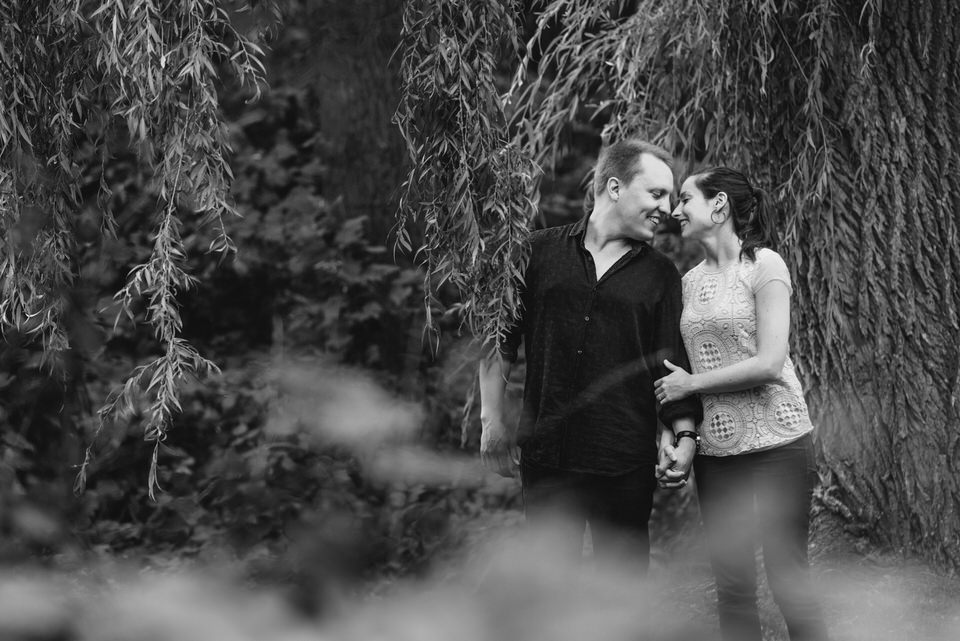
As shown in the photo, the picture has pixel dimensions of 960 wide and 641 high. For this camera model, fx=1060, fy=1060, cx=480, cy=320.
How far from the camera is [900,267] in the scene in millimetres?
3301

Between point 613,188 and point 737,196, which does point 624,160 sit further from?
point 737,196

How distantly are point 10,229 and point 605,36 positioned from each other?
247cm

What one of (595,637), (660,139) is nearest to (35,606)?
(595,637)

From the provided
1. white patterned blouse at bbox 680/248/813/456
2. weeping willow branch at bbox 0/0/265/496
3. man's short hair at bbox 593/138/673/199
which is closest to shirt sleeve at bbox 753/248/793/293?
white patterned blouse at bbox 680/248/813/456

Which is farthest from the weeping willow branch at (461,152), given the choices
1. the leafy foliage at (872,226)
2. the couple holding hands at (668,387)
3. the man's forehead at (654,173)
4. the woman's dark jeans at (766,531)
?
the leafy foliage at (872,226)

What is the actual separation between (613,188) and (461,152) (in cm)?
53

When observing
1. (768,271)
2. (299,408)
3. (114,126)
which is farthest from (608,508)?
(114,126)

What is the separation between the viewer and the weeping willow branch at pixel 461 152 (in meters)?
2.33

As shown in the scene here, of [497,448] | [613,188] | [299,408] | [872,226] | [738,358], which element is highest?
[872,226]

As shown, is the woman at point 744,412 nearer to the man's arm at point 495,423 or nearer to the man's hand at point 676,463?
the man's hand at point 676,463

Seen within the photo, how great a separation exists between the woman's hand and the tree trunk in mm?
932

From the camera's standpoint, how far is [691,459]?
2627mm

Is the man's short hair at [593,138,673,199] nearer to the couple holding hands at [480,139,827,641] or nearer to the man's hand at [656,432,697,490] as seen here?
the couple holding hands at [480,139,827,641]

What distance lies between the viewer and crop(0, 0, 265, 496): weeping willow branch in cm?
210
